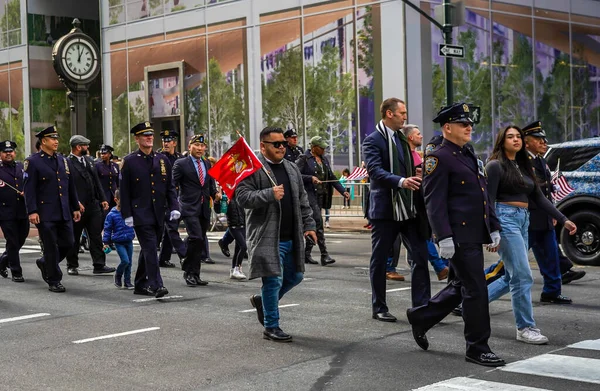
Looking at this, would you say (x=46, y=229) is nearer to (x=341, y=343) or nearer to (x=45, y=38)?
(x=341, y=343)

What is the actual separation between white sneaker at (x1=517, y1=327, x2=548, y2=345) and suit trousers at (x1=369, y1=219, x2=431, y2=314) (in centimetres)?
117

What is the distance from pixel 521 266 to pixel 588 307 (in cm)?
211

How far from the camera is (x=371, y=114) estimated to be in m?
27.0

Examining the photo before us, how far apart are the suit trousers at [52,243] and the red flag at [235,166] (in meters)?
4.27

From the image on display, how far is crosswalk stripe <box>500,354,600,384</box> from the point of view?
259 inches

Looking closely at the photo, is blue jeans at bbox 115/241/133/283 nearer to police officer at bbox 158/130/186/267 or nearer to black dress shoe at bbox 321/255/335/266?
police officer at bbox 158/130/186/267

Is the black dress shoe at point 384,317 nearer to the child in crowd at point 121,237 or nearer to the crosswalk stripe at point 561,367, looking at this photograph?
the crosswalk stripe at point 561,367

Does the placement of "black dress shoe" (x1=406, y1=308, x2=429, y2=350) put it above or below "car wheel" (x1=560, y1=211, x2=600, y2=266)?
below

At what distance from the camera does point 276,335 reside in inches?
321

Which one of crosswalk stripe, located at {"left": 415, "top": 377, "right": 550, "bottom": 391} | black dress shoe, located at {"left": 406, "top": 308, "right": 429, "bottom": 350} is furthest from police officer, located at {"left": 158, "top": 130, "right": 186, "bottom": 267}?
crosswalk stripe, located at {"left": 415, "top": 377, "right": 550, "bottom": 391}

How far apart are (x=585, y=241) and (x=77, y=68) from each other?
10.6 meters

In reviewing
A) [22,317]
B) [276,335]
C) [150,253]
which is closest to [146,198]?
[150,253]

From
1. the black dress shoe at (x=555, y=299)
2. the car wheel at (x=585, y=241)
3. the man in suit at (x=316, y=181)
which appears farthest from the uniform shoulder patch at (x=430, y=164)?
the man in suit at (x=316, y=181)

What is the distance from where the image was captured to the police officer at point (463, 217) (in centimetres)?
712
